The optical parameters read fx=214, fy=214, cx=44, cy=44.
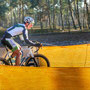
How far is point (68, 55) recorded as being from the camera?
5.24m

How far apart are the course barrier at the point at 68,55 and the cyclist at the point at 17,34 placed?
0.29 meters

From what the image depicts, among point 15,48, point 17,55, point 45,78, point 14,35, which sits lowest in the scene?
point 45,78

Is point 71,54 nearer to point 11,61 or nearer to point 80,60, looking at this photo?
point 80,60

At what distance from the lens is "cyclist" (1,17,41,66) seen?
174 inches

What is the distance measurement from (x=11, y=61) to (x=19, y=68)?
141 centimetres

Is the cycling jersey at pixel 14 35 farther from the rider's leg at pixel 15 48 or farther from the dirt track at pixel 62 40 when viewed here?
the dirt track at pixel 62 40

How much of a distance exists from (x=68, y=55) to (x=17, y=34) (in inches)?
57.2

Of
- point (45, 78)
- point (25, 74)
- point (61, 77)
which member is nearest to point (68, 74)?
point (61, 77)

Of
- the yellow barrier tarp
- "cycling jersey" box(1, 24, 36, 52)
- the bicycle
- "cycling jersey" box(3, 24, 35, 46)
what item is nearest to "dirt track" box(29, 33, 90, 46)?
the bicycle

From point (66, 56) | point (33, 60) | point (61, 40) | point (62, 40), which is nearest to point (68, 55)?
point (66, 56)

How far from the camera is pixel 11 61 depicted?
484cm

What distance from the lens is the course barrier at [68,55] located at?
5133 millimetres

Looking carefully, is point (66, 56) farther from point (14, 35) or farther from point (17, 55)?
point (14, 35)

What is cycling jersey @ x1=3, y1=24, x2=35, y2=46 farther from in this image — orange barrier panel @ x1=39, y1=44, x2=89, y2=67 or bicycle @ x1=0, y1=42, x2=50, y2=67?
orange barrier panel @ x1=39, y1=44, x2=89, y2=67
